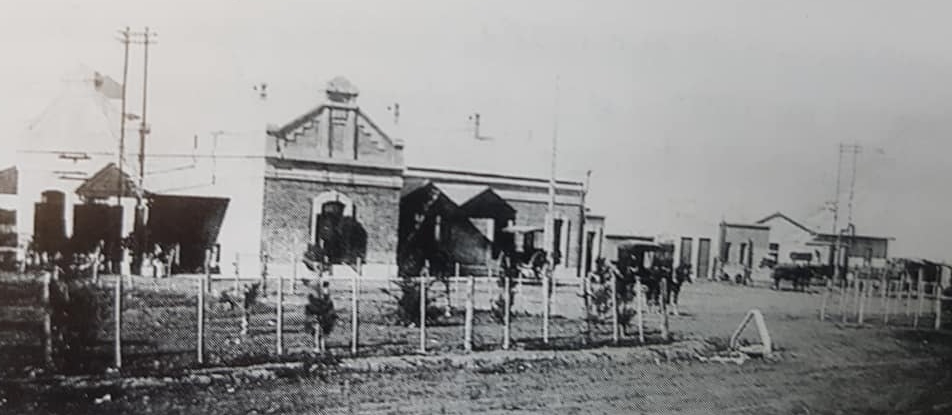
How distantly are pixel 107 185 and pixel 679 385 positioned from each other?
4.72 ft

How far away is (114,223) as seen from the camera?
2.00m

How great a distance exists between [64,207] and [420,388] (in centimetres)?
82

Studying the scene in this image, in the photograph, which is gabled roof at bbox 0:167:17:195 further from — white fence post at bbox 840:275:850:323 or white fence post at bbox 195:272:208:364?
white fence post at bbox 840:275:850:323

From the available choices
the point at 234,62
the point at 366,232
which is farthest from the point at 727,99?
the point at 234,62

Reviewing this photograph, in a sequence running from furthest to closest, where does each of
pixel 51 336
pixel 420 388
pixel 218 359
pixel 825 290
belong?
pixel 825 290, pixel 420 388, pixel 218 359, pixel 51 336

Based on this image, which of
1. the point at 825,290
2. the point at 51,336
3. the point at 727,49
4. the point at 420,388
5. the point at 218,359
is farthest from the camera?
the point at 825,290

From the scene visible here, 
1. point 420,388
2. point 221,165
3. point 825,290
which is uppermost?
point 221,165

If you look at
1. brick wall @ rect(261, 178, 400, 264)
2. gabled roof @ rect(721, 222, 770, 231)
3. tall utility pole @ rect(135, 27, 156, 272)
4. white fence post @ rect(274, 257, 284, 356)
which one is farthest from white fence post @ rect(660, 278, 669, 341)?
tall utility pole @ rect(135, 27, 156, 272)

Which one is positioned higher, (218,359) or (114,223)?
(114,223)

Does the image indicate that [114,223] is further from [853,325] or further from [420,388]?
[853,325]

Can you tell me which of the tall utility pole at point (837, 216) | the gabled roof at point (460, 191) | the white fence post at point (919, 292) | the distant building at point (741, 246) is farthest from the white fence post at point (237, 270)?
the white fence post at point (919, 292)

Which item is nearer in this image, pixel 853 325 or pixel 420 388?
pixel 420 388

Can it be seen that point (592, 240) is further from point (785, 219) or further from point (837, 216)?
point (837, 216)

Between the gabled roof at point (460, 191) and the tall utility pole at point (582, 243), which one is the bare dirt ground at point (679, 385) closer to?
the tall utility pole at point (582, 243)
